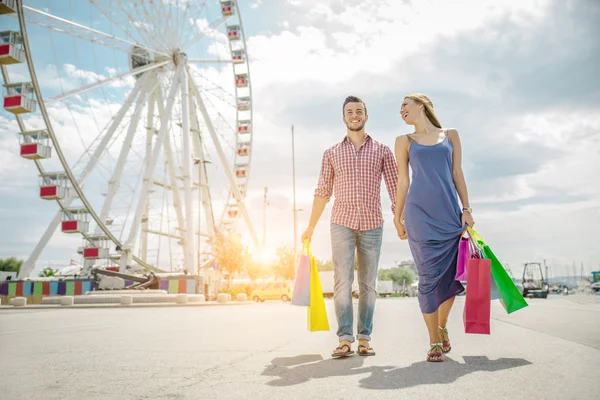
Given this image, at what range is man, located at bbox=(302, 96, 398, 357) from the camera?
4387 millimetres

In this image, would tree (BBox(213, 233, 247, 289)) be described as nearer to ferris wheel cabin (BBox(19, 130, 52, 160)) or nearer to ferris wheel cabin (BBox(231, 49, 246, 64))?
ferris wheel cabin (BBox(231, 49, 246, 64))

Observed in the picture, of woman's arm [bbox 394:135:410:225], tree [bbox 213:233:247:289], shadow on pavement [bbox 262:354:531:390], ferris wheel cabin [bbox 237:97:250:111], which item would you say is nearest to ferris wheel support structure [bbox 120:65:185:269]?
ferris wheel cabin [bbox 237:97:250:111]

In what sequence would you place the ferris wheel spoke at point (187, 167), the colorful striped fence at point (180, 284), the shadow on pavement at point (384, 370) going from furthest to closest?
the colorful striped fence at point (180, 284), the ferris wheel spoke at point (187, 167), the shadow on pavement at point (384, 370)

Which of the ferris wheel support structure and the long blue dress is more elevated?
the ferris wheel support structure

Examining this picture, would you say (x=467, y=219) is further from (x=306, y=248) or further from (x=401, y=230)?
(x=306, y=248)

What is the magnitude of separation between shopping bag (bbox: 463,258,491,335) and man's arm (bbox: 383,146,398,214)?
43.7 inches

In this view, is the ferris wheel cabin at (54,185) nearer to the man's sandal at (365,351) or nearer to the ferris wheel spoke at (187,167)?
the ferris wheel spoke at (187,167)

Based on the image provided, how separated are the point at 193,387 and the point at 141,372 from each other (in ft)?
2.34

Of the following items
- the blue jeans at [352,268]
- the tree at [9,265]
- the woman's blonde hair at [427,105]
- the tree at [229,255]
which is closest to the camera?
the woman's blonde hair at [427,105]

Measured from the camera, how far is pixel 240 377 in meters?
3.13


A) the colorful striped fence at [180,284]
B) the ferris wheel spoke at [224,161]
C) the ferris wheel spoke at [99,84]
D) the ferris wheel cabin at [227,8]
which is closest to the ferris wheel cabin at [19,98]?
the ferris wheel spoke at [99,84]

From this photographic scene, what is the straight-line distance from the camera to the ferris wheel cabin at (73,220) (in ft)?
96.6

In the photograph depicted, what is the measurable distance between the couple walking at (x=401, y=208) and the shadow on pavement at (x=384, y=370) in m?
0.23

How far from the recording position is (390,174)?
182 inches
